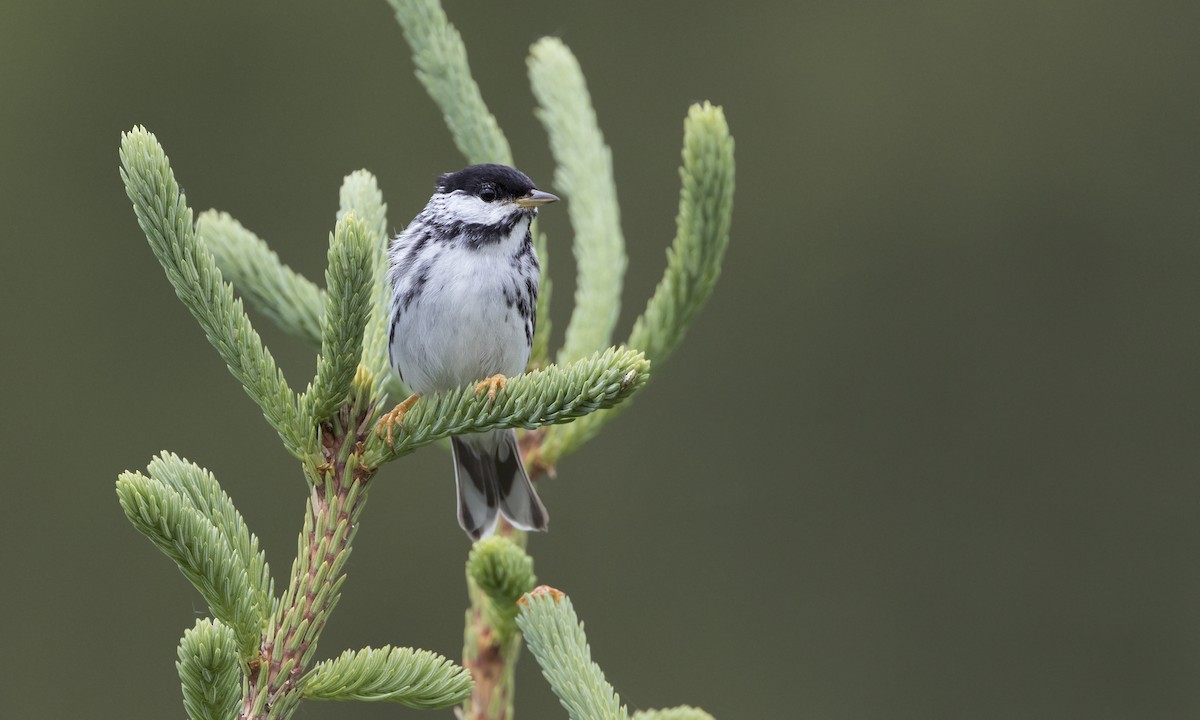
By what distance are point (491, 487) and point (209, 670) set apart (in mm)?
1337

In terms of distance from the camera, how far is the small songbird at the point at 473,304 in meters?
2.52

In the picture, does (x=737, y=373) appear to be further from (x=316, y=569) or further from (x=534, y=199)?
(x=316, y=569)

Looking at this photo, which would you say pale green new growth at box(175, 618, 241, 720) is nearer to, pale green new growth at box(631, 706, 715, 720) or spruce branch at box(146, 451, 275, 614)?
spruce branch at box(146, 451, 275, 614)

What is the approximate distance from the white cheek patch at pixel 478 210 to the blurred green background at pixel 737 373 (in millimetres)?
3305

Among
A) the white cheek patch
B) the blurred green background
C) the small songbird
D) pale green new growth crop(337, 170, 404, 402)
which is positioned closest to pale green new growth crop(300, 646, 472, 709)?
pale green new growth crop(337, 170, 404, 402)

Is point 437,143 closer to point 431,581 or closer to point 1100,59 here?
point 431,581

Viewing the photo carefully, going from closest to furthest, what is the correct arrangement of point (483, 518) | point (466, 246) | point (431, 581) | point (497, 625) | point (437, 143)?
point (497, 625), point (483, 518), point (466, 246), point (431, 581), point (437, 143)

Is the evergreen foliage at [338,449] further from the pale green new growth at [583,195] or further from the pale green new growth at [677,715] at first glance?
the pale green new growth at [583,195]

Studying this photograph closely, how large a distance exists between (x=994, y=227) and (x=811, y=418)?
1.58 metres

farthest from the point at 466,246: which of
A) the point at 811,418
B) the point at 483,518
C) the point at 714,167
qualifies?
the point at 811,418

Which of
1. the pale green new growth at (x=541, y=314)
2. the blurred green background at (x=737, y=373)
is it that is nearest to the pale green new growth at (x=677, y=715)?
the pale green new growth at (x=541, y=314)

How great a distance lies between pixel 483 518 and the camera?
248 centimetres

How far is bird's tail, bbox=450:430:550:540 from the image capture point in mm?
2311

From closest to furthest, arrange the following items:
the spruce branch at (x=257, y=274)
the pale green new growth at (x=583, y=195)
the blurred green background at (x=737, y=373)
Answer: the spruce branch at (x=257, y=274), the pale green new growth at (x=583, y=195), the blurred green background at (x=737, y=373)
